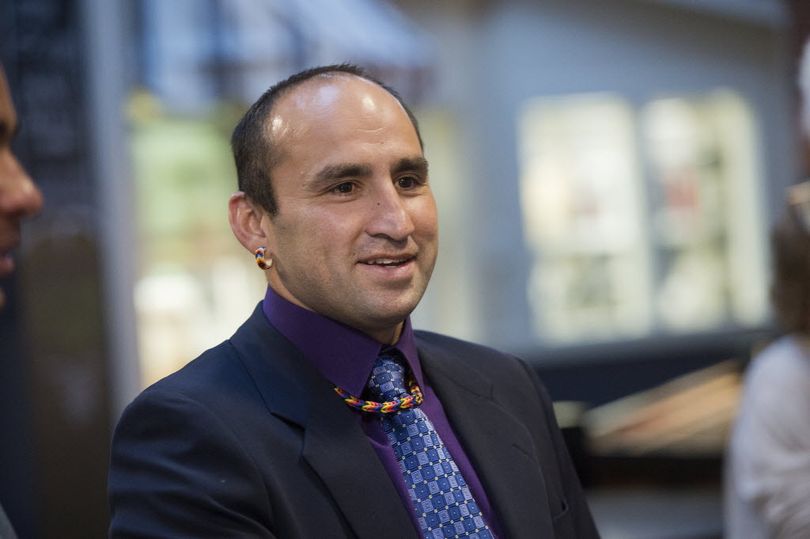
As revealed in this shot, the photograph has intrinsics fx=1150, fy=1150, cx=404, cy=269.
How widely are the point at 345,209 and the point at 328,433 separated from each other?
325 millimetres

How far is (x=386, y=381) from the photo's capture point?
1.75 metres

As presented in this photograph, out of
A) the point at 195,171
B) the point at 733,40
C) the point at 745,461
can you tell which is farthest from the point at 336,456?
the point at 733,40

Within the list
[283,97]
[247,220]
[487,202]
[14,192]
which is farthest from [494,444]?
[487,202]

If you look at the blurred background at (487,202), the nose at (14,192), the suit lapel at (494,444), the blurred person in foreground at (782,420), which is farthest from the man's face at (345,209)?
the blurred background at (487,202)

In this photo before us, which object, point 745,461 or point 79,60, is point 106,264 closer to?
point 79,60

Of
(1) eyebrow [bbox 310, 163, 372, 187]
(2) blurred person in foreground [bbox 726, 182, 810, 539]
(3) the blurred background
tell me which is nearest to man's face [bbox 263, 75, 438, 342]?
(1) eyebrow [bbox 310, 163, 372, 187]

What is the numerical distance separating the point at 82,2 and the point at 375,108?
160 inches

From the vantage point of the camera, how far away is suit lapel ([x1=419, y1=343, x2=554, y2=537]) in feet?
5.75

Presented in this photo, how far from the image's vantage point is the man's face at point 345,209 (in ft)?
5.49

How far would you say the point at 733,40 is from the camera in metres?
7.89

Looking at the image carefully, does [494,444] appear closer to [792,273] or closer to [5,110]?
[5,110]

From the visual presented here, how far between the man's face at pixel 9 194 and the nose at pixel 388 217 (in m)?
0.66

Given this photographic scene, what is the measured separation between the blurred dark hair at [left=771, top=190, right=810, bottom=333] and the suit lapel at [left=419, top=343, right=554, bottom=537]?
141 cm

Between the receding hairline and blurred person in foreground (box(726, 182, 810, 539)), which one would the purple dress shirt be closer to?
the receding hairline
